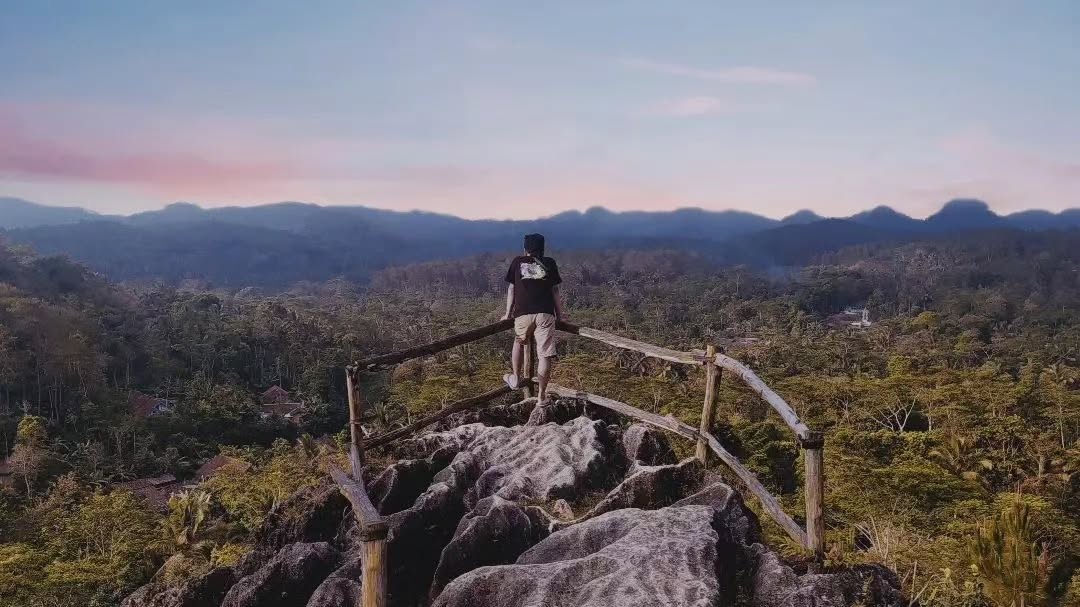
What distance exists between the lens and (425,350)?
23.2ft

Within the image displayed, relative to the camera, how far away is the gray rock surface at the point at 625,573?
387 centimetres

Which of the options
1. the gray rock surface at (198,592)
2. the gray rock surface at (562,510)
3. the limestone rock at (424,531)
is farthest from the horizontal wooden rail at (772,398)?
the gray rock surface at (198,592)

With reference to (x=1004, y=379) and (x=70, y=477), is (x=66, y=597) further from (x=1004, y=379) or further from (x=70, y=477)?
(x=1004, y=379)

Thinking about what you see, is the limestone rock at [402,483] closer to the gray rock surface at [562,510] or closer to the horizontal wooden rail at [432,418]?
the horizontal wooden rail at [432,418]

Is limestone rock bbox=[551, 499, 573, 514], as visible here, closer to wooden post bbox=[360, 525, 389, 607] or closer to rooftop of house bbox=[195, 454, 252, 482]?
wooden post bbox=[360, 525, 389, 607]

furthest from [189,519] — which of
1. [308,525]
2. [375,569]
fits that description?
[375,569]

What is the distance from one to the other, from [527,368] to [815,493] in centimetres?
378

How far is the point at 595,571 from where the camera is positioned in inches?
160

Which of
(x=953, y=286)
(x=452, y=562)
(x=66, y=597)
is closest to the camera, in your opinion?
(x=452, y=562)

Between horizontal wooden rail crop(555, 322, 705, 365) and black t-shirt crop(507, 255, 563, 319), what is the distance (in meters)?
0.28

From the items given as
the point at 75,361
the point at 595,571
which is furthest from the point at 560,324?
the point at 75,361

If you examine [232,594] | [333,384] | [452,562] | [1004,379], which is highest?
[452,562]

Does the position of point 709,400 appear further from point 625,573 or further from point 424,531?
point 424,531

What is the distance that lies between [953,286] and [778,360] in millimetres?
93291
